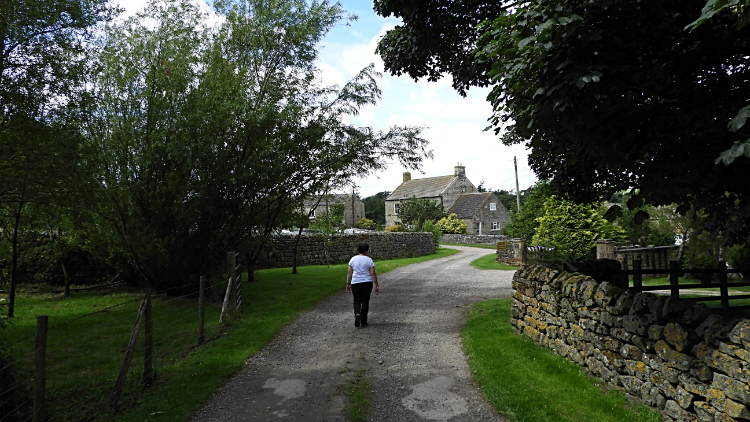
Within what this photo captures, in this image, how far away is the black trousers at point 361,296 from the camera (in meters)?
9.52

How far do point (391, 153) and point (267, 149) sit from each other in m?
6.26

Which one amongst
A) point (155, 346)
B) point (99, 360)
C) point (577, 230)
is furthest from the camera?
point (577, 230)

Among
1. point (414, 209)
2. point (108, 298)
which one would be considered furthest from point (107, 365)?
point (414, 209)

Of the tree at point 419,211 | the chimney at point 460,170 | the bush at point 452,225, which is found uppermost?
the chimney at point 460,170

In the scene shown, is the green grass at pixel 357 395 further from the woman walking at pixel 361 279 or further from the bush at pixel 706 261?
the bush at pixel 706 261

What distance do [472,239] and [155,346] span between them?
4316cm

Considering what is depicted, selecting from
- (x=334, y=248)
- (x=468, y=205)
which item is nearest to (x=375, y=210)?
(x=468, y=205)

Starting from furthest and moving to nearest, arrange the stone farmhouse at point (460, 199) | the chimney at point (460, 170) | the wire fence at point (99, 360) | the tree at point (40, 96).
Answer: the chimney at point (460, 170) < the stone farmhouse at point (460, 199) < the tree at point (40, 96) < the wire fence at point (99, 360)

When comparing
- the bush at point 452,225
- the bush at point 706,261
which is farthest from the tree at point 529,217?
the bush at point 452,225

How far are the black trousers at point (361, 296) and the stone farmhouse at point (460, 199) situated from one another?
4936 cm

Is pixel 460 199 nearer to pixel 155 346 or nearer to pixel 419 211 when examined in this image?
pixel 419 211

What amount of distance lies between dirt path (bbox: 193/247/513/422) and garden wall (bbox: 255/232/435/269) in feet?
39.2

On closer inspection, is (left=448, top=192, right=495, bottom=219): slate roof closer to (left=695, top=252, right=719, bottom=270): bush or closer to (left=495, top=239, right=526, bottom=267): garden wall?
(left=495, top=239, right=526, bottom=267): garden wall

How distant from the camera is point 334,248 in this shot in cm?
2773
